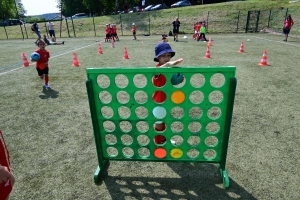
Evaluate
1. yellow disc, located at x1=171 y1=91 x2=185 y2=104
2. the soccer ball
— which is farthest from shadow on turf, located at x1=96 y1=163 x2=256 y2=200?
the soccer ball

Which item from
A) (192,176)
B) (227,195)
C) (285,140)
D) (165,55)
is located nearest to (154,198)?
(192,176)

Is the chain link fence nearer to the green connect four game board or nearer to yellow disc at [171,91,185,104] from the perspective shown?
the green connect four game board

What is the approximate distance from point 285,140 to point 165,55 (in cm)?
256

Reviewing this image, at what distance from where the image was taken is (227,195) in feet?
8.57

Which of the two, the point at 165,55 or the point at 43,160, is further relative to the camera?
the point at 43,160

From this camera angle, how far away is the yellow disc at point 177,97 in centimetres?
260

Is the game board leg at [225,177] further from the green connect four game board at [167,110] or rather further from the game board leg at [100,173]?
the game board leg at [100,173]

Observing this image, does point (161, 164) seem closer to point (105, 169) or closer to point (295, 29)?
point (105, 169)

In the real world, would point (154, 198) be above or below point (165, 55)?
below

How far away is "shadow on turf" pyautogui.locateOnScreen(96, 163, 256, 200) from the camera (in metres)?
2.63

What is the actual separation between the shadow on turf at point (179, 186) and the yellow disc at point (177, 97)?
3.57 ft

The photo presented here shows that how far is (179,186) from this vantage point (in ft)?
9.14

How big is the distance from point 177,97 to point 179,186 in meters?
1.16

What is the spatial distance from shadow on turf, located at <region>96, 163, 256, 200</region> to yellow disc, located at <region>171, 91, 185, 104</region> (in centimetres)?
109
